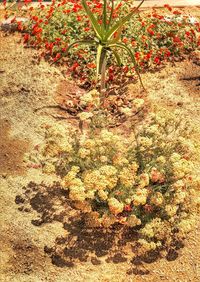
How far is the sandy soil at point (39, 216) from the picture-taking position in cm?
534

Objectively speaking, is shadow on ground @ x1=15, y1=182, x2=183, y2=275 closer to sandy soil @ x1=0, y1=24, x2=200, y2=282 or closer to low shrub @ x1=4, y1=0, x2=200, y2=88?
sandy soil @ x1=0, y1=24, x2=200, y2=282

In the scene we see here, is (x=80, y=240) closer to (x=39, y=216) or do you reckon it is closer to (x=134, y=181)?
(x=39, y=216)

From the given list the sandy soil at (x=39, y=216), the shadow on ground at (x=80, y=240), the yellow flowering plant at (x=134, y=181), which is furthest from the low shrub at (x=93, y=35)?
the shadow on ground at (x=80, y=240)

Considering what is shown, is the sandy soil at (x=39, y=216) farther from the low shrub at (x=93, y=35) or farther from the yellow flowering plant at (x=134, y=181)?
the low shrub at (x=93, y=35)

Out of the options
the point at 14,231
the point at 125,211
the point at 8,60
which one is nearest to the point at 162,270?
the point at 125,211

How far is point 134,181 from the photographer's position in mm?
5535

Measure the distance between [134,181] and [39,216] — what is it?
137 centimetres

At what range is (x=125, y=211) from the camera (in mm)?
5875

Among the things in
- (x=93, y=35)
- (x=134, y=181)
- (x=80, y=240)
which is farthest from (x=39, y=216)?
(x=93, y=35)

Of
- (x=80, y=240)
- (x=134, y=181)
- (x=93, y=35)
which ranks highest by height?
(x=93, y=35)

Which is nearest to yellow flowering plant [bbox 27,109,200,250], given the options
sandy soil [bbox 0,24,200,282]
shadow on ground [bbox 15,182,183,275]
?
shadow on ground [bbox 15,182,183,275]

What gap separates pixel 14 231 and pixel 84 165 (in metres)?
1.24

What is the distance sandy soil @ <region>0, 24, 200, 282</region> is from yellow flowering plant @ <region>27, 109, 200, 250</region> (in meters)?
0.33

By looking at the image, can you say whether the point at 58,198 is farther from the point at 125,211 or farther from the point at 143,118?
the point at 143,118
